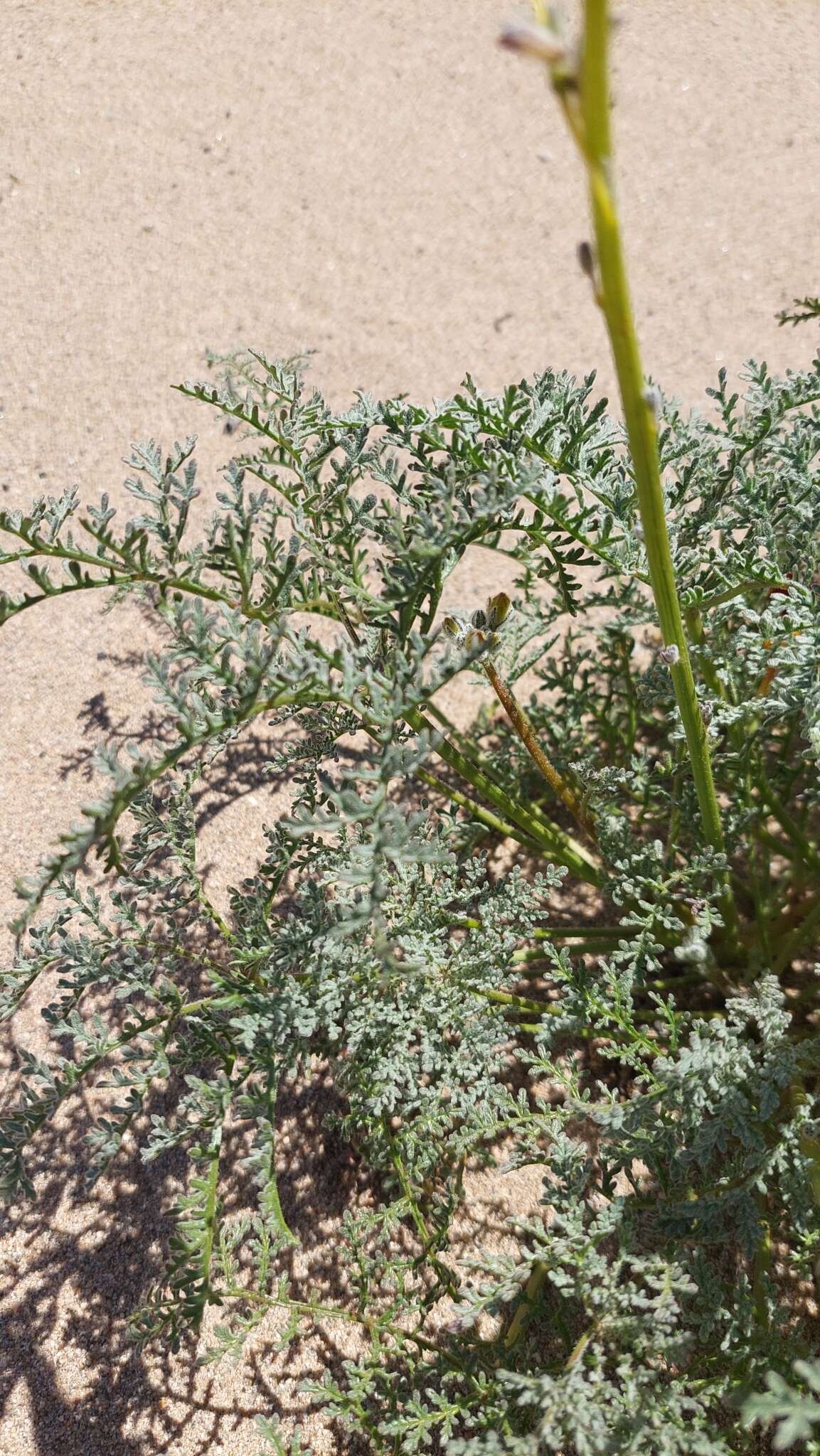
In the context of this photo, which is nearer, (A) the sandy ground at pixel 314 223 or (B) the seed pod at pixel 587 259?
(B) the seed pod at pixel 587 259

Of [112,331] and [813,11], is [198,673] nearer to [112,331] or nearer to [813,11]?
[112,331]

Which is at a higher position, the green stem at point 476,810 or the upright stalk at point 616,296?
the green stem at point 476,810

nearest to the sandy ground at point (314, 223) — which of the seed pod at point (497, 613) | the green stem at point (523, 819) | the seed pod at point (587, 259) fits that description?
the green stem at point (523, 819)

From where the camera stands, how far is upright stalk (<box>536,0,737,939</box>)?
73cm

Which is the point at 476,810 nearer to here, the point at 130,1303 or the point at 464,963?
the point at 464,963

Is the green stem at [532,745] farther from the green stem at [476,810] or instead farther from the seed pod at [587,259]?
the seed pod at [587,259]

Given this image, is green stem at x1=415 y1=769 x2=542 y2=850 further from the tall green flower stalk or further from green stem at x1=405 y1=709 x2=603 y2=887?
the tall green flower stalk

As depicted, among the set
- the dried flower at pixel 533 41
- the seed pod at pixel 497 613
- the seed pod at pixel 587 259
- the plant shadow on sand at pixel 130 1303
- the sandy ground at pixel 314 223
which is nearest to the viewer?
Result: the dried flower at pixel 533 41

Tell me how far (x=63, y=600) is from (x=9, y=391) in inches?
28.7

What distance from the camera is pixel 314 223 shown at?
339cm

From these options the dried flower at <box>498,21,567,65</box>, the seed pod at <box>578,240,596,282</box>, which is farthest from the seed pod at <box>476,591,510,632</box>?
the dried flower at <box>498,21,567,65</box>

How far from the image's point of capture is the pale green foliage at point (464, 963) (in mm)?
1295

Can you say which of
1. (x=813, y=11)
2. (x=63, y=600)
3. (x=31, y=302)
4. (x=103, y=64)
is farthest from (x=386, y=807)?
(x=813, y=11)

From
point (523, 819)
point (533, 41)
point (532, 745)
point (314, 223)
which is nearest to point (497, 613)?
point (532, 745)
